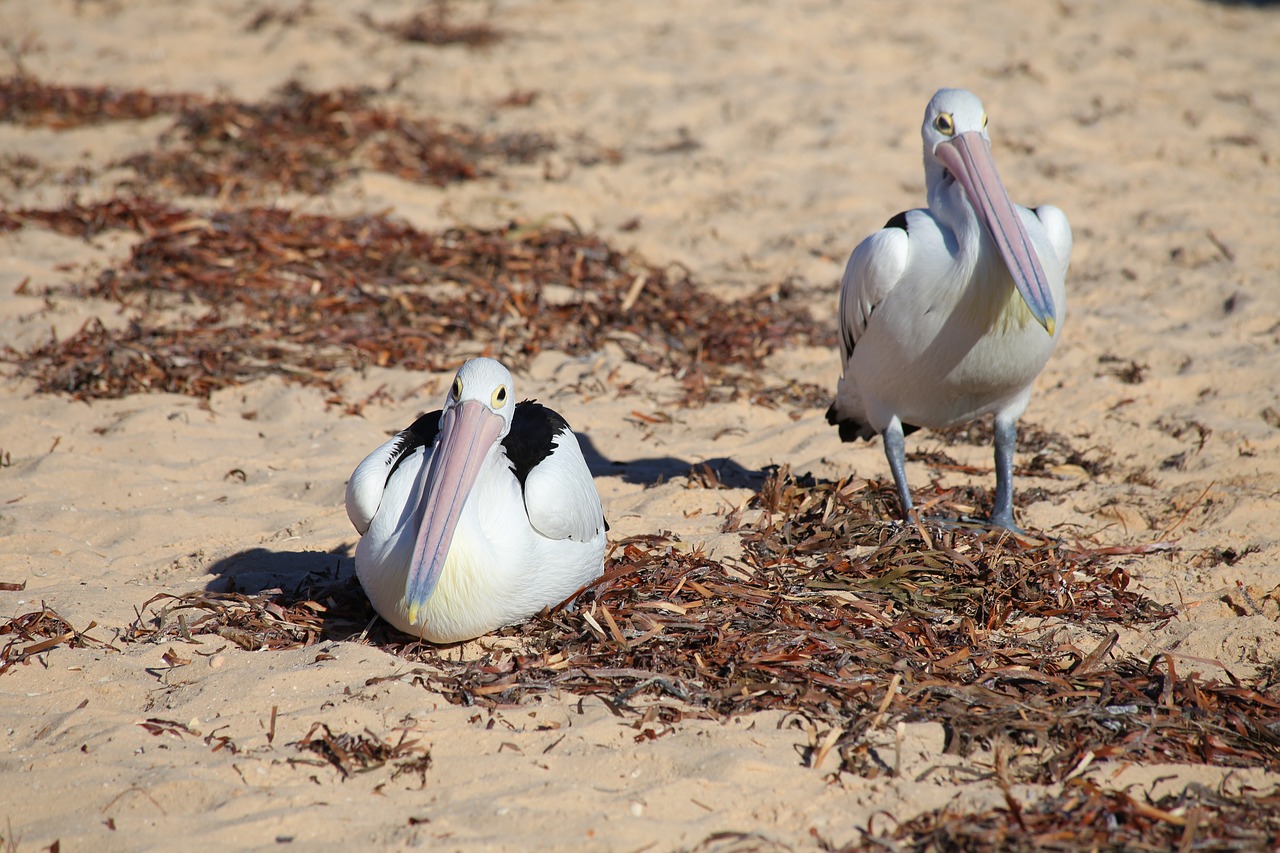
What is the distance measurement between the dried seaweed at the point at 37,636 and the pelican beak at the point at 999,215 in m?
2.80

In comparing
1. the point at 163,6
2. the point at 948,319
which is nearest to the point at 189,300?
the point at 948,319

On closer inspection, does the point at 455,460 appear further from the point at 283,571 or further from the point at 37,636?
the point at 37,636

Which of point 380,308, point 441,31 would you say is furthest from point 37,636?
point 441,31

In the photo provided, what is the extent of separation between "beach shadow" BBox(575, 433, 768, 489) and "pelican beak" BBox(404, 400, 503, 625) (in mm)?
1464

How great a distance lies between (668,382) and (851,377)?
1.32 m

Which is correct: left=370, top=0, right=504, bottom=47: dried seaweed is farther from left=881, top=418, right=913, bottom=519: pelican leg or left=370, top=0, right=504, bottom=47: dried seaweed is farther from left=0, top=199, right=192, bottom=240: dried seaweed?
left=881, top=418, right=913, bottom=519: pelican leg

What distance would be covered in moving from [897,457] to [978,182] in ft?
3.35

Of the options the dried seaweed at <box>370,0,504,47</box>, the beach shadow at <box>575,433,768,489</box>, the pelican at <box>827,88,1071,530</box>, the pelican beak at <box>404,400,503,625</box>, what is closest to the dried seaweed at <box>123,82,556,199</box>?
the dried seaweed at <box>370,0,504,47</box>

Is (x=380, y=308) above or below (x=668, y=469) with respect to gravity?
above

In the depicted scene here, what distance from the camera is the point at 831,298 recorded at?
6.05 m

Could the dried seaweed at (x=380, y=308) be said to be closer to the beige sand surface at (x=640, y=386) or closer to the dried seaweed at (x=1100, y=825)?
the beige sand surface at (x=640, y=386)

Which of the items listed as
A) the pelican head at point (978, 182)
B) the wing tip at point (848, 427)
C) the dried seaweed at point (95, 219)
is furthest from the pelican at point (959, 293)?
the dried seaweed at point (95, 219)

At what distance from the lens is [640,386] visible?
203 inches

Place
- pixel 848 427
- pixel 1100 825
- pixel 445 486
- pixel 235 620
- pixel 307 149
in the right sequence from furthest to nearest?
pixel 307 149 < pixel 848 427 < pixel 235 620 < pixel 445 486 < pixel 1100 825
